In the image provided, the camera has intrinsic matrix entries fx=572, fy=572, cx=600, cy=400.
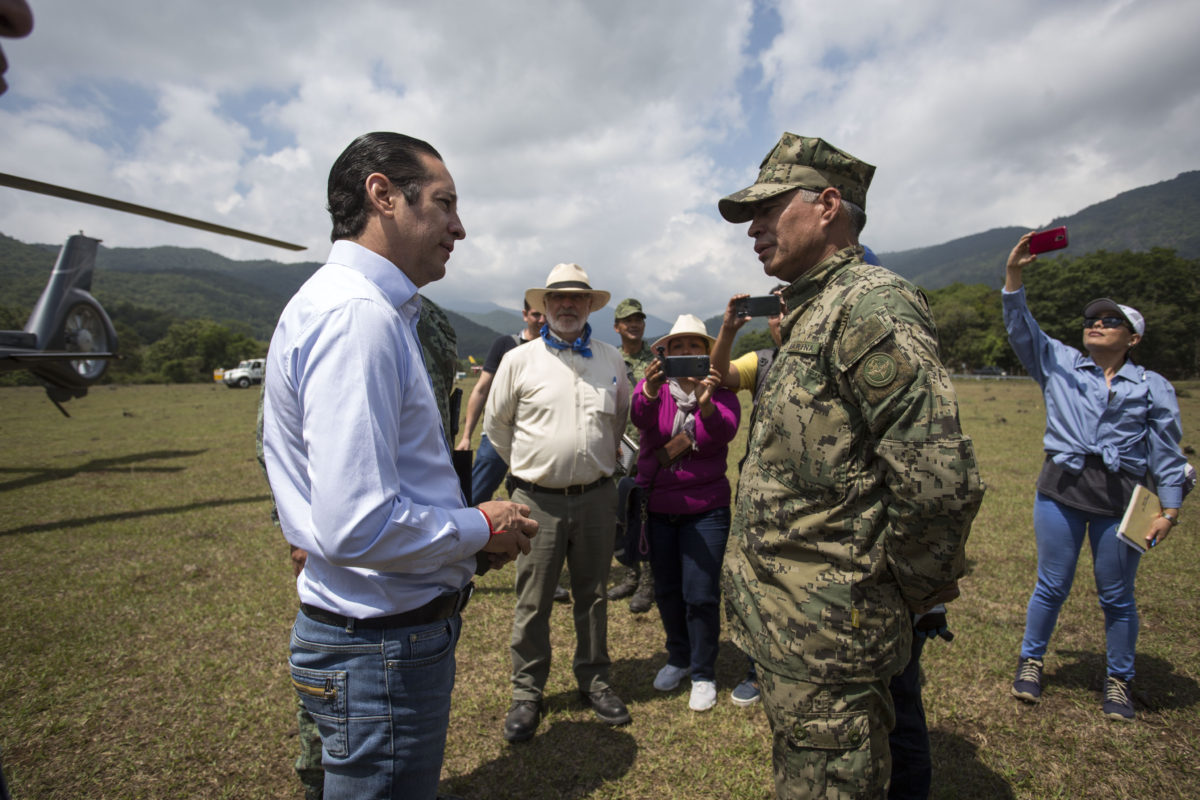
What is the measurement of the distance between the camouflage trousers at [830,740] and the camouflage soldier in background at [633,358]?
134 inches

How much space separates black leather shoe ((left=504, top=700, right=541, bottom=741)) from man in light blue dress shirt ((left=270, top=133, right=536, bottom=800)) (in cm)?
192

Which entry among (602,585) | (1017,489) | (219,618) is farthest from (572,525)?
Result: (1017,489)

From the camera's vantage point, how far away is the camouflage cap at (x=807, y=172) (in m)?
1.96

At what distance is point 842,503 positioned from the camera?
1.76 m

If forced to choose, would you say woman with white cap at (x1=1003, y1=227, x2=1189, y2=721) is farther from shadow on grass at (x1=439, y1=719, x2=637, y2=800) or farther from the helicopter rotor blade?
the helicopter rotor blade

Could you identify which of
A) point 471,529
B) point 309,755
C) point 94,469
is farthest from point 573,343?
point 94,469

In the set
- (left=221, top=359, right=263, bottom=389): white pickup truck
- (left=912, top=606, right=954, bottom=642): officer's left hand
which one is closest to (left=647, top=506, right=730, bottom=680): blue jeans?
(left=912, top=606, right=954, bottom=642): officer's left hand

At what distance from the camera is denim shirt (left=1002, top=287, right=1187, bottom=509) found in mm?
3375

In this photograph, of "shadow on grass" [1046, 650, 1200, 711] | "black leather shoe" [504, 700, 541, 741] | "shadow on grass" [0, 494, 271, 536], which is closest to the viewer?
"black leather shoe" [504, 700, 541, 741]

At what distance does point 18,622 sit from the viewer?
191 inches

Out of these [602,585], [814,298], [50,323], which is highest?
[50,323]

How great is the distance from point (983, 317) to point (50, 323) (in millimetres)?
87015

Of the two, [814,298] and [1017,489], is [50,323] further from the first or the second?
[1017,489]

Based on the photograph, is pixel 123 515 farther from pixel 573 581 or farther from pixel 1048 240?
pixel 1048 240
